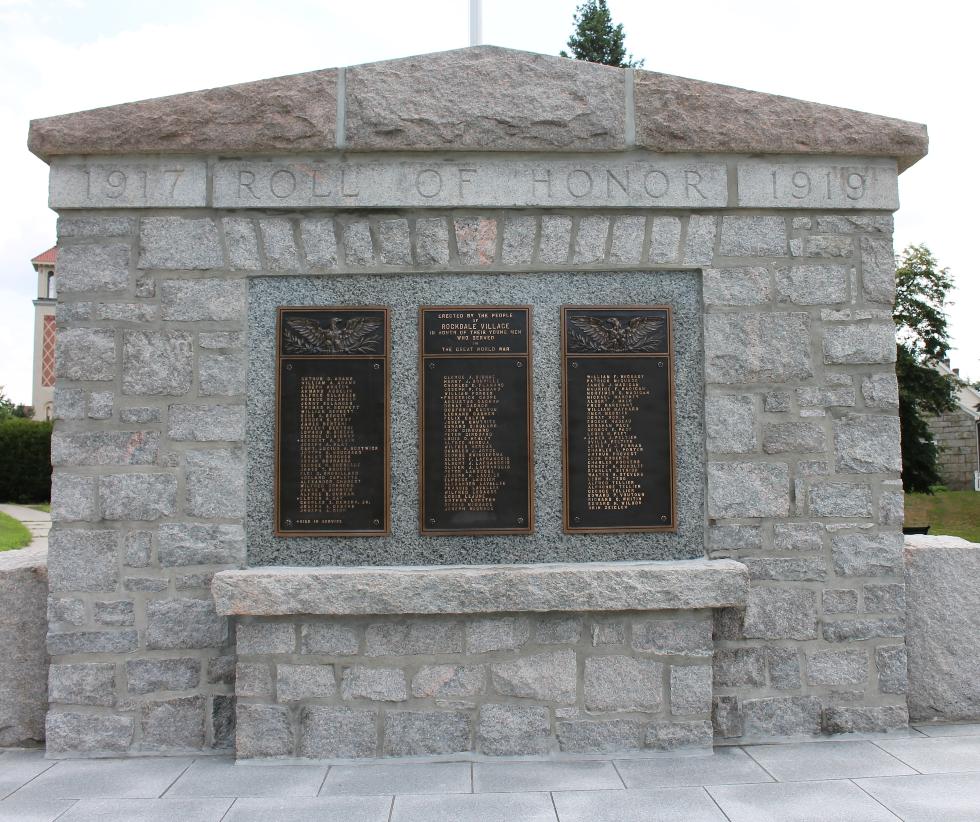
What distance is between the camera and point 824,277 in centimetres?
440

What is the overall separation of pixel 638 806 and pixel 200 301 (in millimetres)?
3331

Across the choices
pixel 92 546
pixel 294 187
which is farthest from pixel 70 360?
pixel 294 187

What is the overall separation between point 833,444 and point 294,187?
3.28 metres

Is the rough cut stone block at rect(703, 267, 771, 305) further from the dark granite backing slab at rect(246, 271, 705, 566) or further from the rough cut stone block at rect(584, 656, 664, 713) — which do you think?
the rough cut stone block at rect(584, 656, 664, 713)

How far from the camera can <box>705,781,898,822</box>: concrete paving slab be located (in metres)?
3.29

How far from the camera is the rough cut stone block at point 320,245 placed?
4320 mm

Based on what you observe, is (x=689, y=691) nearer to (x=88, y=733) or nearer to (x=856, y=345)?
(x=856, y=345)

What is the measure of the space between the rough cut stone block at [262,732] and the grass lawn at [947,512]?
19.4m

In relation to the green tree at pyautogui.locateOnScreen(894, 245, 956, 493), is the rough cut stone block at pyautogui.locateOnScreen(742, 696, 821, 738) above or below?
below

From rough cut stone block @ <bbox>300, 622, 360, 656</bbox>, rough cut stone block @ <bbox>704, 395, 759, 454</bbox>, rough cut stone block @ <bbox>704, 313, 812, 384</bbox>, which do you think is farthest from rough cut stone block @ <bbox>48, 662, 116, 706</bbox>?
rough cut stone block @ <bbox>704, 313, 812, 384</bbox>

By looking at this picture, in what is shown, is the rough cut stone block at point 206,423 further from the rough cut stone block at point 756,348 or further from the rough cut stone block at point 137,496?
the rough cut stone block at point 756,348

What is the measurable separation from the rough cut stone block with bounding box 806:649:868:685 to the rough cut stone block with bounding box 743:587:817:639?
0.13m

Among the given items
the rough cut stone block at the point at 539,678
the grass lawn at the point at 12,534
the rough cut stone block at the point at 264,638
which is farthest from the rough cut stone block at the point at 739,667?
the grass lawn at the point at 12,534

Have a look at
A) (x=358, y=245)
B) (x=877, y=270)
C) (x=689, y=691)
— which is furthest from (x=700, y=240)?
(x=689, y=691)
